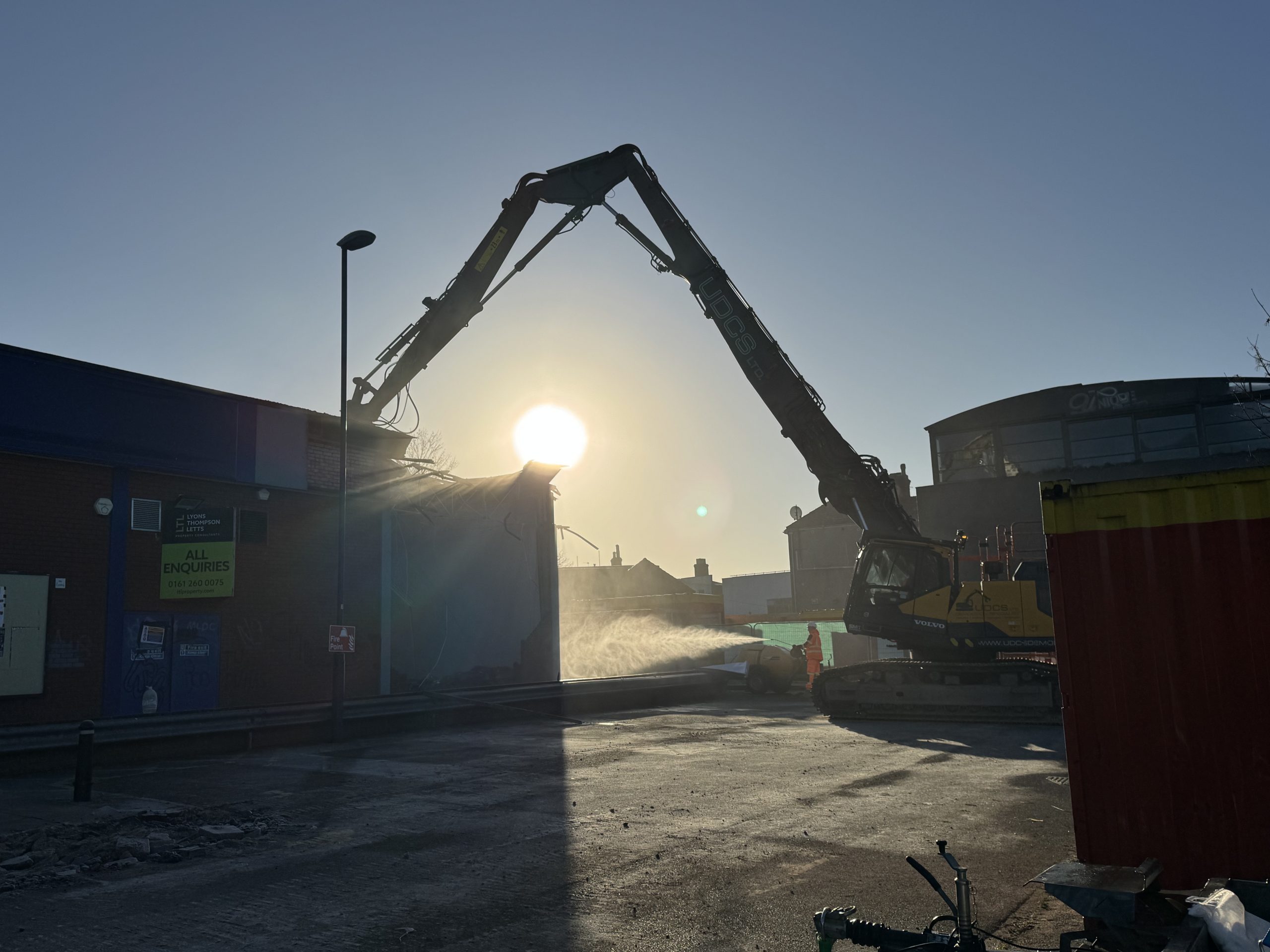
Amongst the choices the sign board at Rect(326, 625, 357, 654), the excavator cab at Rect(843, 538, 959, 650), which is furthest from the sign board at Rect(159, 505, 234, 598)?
the excavator cab at Rect(843, 538, 959, 650)

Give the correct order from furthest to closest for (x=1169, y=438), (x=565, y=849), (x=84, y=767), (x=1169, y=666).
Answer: (x=1169, y=438) → (x=84, y=767) → (x=565, y=849) → (x=1169, y=666)

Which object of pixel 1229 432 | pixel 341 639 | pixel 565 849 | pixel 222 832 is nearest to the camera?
pixel 565 849

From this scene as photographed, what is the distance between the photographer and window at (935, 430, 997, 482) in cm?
3650

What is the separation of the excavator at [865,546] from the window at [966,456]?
1708 centimetres

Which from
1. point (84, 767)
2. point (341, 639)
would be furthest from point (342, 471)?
point (84, 767)

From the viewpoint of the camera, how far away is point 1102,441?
3438 centimetres

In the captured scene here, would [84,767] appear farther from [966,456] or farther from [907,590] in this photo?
[966,456]

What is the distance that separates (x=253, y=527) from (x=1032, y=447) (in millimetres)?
28026

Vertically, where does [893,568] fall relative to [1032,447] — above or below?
below

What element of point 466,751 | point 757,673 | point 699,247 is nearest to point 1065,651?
point 466,751

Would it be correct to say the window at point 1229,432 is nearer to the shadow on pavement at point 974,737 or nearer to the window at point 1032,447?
the window at point 1032,447

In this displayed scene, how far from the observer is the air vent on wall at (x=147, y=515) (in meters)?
17.9

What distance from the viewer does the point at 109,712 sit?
17016mm

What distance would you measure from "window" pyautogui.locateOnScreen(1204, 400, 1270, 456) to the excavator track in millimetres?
20177
